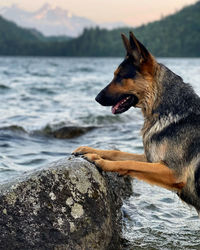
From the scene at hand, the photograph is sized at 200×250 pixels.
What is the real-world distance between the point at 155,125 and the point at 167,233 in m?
1.75

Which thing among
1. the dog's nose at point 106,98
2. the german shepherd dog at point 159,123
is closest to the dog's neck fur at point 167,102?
the german shepherd dog at point 159,123

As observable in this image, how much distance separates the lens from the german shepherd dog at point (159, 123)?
16.4 ft

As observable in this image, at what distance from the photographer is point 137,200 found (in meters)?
7.11

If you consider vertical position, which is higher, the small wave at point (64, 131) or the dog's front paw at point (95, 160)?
the dog's front paw at point (95, 160)

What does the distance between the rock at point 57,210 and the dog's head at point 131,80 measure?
1.16 meters

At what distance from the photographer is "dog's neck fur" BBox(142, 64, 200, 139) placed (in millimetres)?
5219

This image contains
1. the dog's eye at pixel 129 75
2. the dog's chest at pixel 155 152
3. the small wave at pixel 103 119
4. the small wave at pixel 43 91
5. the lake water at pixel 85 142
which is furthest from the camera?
the small wave at pixel 43 91

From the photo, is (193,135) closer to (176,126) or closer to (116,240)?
(176,126)

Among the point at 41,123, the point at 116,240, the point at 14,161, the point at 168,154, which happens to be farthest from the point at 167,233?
the point at 41,123

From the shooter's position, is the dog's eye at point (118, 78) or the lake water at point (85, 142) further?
the lake water at point (85, 142)

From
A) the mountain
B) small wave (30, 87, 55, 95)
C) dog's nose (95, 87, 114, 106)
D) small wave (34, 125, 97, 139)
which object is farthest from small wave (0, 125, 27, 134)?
the mountain

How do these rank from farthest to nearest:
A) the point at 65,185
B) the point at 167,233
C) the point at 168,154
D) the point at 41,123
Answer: the point at 41,123
the point at 167,233
the point at 168,154
the point at 65,185

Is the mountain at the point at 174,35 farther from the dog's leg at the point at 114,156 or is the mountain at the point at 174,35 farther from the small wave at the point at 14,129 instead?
the dog's leg at the point at 114,156

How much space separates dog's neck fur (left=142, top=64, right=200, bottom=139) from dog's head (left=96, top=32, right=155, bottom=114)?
127 mm
